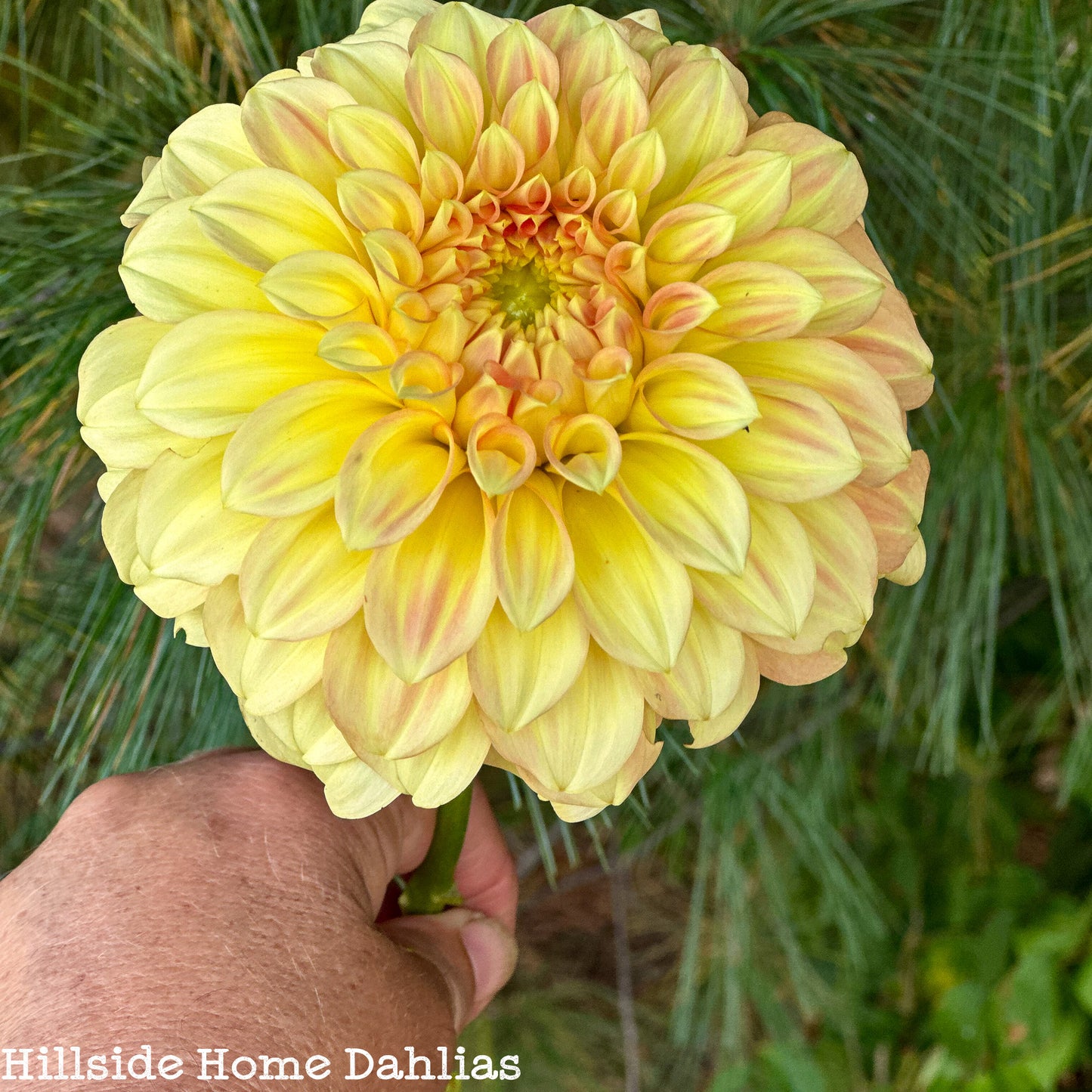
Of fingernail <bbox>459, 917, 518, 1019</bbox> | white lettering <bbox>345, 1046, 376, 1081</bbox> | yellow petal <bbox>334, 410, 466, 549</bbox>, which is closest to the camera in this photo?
yellow petal <bbox>334, 410, 466, 549</bbox>

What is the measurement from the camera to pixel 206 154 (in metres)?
0.32

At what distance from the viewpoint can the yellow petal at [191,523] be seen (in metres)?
0.30

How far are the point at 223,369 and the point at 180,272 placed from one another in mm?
37

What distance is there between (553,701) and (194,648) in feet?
0.99

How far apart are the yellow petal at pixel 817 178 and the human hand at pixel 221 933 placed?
1.04 ft

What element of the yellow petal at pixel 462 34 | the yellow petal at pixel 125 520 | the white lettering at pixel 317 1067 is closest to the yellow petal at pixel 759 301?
the yellow petal at pixel 462 34

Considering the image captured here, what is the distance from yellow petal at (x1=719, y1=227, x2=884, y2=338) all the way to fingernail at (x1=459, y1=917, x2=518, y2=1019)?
33 centimetres

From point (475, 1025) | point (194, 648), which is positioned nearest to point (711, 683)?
point (194, 648)

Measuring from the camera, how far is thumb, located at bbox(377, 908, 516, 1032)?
0.46 metres

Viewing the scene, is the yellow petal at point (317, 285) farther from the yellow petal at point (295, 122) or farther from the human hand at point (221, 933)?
the human hand at point (221, 933)

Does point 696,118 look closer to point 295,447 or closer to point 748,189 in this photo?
point 748,189

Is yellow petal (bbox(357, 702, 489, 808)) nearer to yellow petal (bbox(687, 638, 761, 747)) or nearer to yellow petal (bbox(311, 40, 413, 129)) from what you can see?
yellow petal (bbox(687, 638, 761, 747))

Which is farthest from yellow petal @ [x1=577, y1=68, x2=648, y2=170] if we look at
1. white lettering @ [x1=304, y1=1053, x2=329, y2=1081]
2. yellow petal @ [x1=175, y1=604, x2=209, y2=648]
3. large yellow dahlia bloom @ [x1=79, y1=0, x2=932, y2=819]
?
white lettering @ [x1=304, y1=1053, x2=329, y2=1081]

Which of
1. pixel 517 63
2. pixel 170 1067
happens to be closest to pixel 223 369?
pixel 517 63
